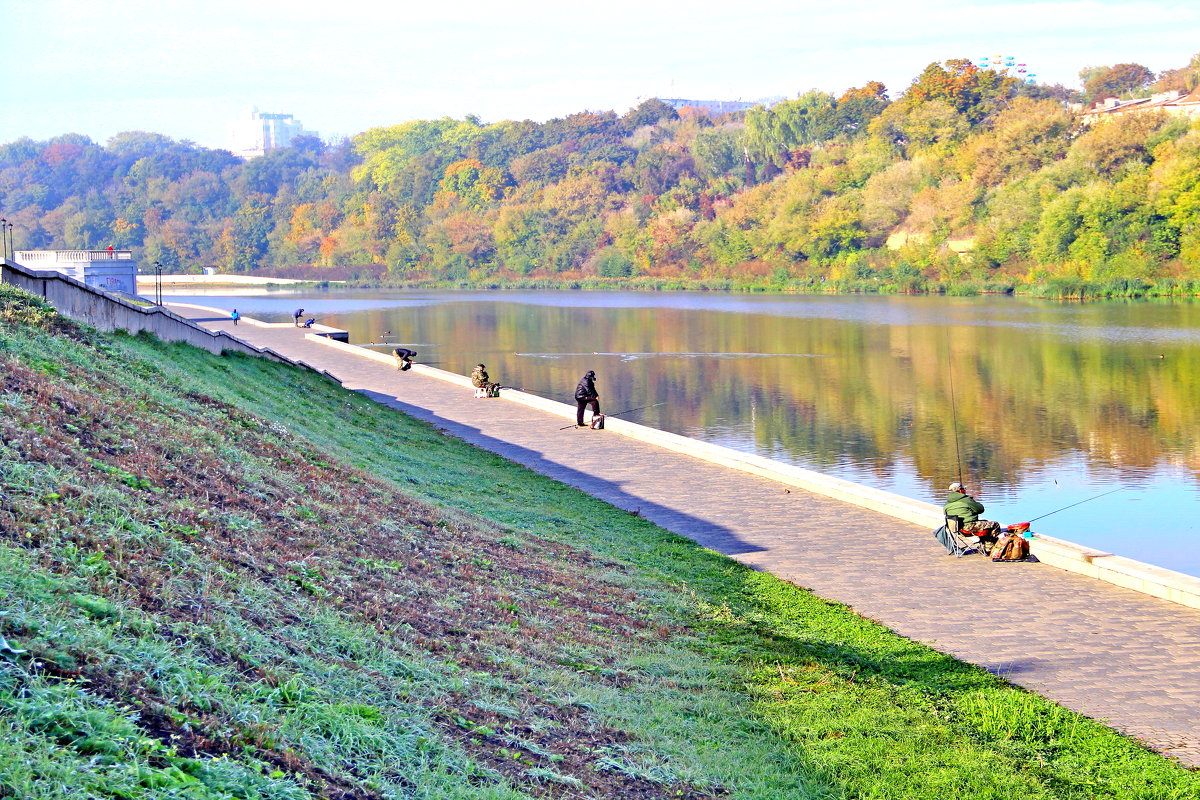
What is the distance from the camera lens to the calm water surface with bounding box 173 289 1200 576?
20.0 metres

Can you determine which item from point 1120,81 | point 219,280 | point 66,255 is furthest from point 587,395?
point 219,280

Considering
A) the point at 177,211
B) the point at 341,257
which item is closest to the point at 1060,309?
the point at 341,257

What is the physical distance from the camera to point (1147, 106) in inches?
3664

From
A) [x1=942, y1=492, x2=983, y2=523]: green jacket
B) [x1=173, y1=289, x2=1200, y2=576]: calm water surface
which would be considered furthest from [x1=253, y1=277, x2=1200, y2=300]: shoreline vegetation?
[x1=942, y1=492, x2=983, y2=523]: green jacket

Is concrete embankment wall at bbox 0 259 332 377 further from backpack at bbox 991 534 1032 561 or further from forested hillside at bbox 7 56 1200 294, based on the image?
forested hillside at bbox 7 56 1200 294

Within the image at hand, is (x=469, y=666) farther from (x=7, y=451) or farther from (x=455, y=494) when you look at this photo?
(x=455, y=494)

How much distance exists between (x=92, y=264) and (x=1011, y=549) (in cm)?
4611

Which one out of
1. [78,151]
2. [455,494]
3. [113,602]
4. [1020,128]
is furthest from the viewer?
[78,151]

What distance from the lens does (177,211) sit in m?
152

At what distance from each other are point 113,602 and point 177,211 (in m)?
157

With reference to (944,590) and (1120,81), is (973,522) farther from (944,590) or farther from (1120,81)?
(1120,81)

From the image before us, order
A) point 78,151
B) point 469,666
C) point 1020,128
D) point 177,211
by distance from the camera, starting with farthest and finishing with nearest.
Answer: point 78,151
point 177,211
point 1020,128
point 469,666

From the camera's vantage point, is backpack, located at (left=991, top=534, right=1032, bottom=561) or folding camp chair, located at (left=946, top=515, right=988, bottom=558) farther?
folding camp chair, located at (left=946, top=515, right=988, bottom=558)

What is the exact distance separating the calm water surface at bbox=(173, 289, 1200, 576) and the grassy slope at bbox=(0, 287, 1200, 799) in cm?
816
